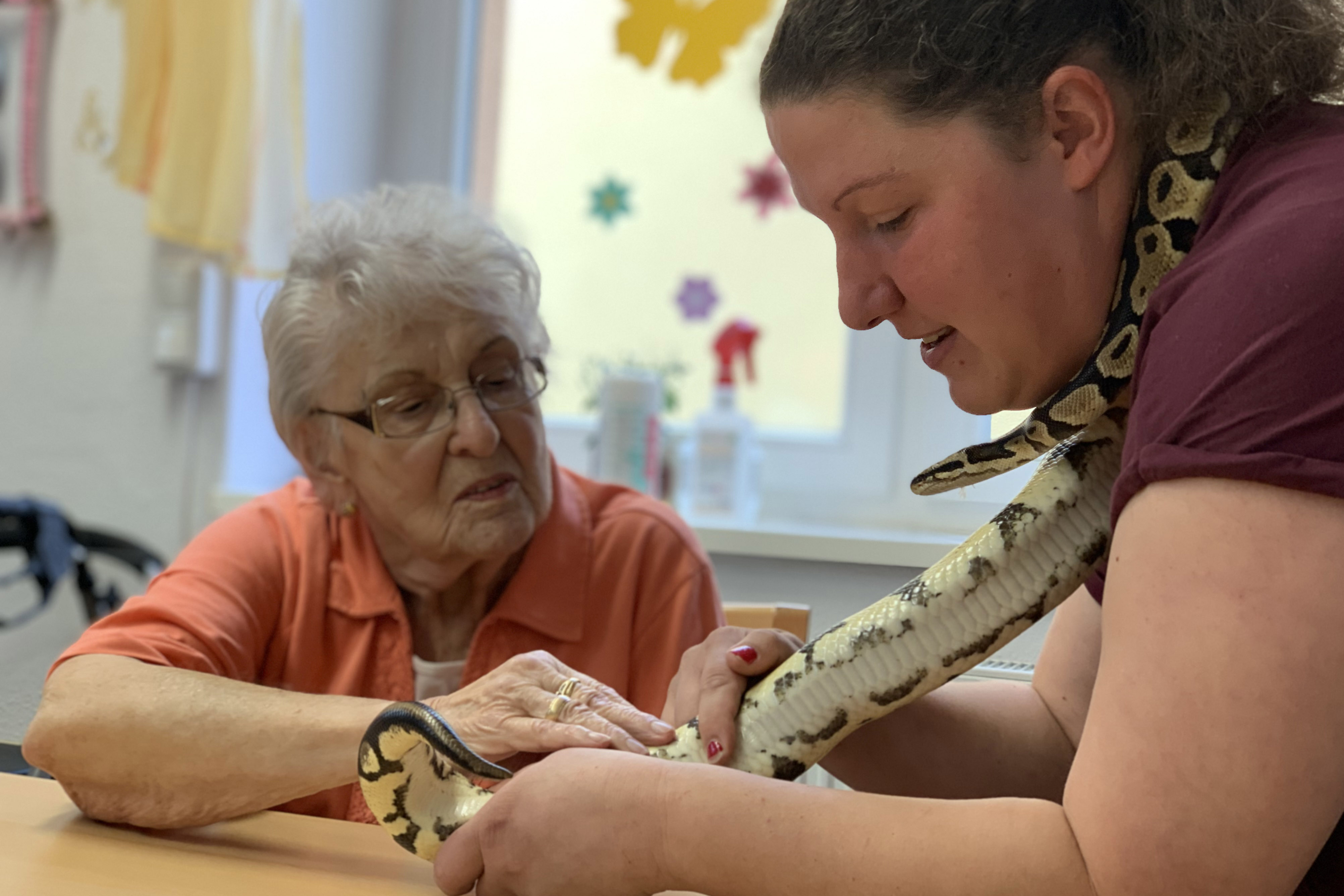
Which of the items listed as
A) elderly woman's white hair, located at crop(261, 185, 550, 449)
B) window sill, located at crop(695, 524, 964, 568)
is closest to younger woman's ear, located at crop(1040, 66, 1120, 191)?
window sill, located at crop(695, 524, 964, 568)

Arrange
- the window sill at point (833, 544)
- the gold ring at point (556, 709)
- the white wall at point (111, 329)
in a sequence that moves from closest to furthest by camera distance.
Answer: the gold ring at point (556, 709) < the window sill at point (833, 544) < the white wall at point (111, 329)

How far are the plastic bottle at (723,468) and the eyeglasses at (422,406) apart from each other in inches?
27.8

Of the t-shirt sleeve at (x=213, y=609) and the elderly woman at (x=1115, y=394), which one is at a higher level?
the elderly woman at (x=1115, y=394)

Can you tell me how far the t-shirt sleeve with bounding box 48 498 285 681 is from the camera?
1.26 meters

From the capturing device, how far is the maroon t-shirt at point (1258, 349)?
2.07 feet

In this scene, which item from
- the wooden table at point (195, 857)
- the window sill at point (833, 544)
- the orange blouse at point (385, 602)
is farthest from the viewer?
the orange blouse at point (385, 602)

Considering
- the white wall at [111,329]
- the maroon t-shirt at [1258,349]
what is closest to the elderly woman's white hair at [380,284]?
the maroon t-shirt at [1258,349]

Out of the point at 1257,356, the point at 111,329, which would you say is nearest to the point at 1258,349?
the point at 1257,356

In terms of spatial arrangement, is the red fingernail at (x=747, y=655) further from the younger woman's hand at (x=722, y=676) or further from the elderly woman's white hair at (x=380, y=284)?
the elderly woman's white hair at (x=380, y=284)

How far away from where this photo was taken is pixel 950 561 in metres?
0.94

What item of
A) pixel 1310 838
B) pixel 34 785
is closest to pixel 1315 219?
pixel 1310 838

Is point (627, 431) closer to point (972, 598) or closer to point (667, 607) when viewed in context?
point (667, 607)

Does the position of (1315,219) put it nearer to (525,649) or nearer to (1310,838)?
(1310,838)

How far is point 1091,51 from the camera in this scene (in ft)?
2.69
